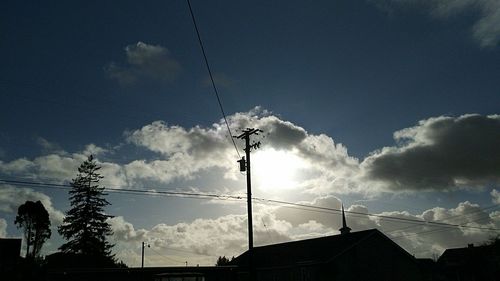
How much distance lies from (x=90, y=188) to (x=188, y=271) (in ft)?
105

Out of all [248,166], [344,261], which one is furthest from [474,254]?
[248,166]

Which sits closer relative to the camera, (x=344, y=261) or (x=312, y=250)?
(x=344, y=261)

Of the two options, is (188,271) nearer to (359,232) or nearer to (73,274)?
(73,274)

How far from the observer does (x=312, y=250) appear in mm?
43375

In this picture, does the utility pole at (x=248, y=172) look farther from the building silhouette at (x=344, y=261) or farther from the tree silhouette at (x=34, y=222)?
the tree silhouette at (x=34, y=222)

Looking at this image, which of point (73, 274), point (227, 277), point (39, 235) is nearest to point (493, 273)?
point (227, 277)

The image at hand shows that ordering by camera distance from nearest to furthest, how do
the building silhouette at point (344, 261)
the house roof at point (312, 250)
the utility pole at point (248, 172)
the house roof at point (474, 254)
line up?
1. the utility pole at point (248, 172)
2. the building silhouette at point (344, 261)
3. the house roof at point (312, 250)
4. the house roof at point (474, 254)

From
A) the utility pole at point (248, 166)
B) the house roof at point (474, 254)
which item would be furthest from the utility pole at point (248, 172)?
the house roof at point (474, 254)

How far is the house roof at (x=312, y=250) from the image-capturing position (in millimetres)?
40281

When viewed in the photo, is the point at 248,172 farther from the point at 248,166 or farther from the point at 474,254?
the point at 474,254

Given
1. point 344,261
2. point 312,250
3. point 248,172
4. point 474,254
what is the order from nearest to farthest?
point 248,172 → point 344,261 → point 312,250 → point 474,254

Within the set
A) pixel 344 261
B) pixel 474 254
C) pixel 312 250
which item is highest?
pixel 312 250

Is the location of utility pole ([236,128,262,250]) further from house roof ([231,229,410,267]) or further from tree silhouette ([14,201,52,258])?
tree silhouette ([14,201,52,258])

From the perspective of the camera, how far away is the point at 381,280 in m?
40.9
